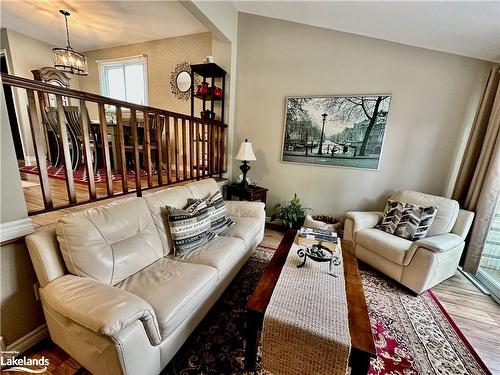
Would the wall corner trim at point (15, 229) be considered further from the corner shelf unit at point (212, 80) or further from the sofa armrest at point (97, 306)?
the corner shelf unit at point (212, 80)

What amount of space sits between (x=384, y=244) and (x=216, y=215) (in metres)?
1.71

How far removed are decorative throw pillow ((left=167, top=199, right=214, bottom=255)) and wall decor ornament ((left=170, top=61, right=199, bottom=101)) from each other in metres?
2.74

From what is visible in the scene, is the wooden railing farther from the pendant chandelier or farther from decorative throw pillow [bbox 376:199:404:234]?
decorative throw pillow [bbox 376:199:404:234]

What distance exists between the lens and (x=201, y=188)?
2.39 meters

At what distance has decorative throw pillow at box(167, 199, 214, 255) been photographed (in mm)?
1716

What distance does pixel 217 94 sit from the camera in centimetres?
315

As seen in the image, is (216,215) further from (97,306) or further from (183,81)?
(183,81)

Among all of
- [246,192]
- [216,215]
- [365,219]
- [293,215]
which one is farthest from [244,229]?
[365,219]

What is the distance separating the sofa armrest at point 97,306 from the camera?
35.8 inches

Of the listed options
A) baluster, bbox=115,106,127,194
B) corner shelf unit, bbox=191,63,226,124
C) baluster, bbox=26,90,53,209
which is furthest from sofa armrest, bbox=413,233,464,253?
baluster, bbox=26,90,53,209

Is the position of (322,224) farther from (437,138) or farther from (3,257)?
(3,257)

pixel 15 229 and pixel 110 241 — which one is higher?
pixel 15 229

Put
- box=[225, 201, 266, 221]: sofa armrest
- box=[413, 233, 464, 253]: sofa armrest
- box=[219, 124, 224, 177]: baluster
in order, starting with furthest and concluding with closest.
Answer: box=[219, 124, 224, 177]: baluster < box=[225, 201, 266, 221]: sofa armrest < box=[413, 233, 464, 253]: sofa armrest

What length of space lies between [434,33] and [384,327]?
275 centimetres
